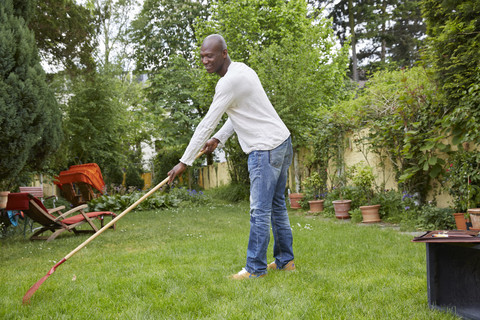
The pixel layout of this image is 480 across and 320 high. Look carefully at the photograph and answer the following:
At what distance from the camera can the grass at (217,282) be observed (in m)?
2.43

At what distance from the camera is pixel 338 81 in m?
14.7

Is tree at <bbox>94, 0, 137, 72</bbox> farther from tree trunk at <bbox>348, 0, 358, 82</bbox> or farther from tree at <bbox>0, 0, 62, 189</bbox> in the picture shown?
tree at <bbox>0, 0, 62, 189</bbox>

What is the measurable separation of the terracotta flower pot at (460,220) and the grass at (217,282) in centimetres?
72

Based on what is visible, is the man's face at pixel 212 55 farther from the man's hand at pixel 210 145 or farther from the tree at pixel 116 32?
the tree at pixel 116 32

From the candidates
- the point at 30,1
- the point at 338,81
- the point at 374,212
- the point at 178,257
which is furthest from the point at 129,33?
the point at 178,257

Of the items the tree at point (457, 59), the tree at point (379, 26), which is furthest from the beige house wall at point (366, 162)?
the tree at point (379, 26)

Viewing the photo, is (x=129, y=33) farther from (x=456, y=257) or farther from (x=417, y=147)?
(x=456, y=257)

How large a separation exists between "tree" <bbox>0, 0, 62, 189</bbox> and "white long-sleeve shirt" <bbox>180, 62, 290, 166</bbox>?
3.19 m

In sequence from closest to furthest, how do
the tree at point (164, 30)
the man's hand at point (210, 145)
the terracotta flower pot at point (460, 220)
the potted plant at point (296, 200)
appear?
the man's hand at point (210, 145) → the terracotta flower pot at point (460, 220) → the potted plant at point (296, 200) → the tree at point (164, 30)

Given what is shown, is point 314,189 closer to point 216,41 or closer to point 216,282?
point 216,282

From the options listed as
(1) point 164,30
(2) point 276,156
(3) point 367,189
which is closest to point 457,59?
(2) point 276,156

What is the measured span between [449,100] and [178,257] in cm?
391

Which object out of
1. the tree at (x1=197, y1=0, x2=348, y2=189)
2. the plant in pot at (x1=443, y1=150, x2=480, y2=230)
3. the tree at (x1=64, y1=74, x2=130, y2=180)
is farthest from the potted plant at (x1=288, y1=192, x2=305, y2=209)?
the tree at (x1=64, y1=74, x2=130, y2=180)

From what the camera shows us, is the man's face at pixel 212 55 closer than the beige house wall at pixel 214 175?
Yes
